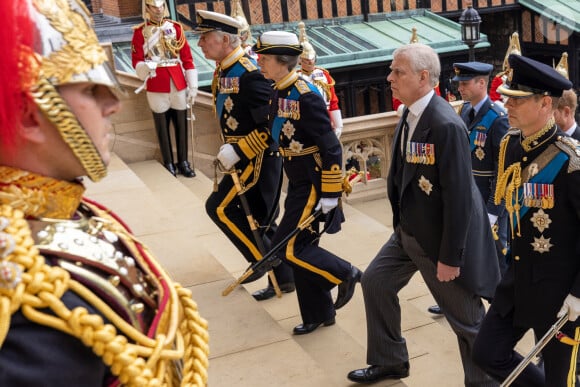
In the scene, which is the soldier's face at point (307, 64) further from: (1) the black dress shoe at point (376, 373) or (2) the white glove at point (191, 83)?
(1) the black dress shoe at point (376, 373)

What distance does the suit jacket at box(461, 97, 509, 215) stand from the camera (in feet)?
18.7

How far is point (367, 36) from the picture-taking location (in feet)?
41.8

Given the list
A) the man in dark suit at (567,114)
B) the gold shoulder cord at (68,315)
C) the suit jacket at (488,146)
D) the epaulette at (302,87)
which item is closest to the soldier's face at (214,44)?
the epaulette at (302,87)

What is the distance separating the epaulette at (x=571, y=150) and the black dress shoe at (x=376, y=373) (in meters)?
1.54

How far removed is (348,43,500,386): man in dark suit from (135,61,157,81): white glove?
4.52 meters

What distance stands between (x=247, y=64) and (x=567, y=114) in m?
2.13

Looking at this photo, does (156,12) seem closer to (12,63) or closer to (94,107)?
(94,107)

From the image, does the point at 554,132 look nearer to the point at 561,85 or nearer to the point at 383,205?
the point at 561,85

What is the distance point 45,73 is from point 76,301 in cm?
42

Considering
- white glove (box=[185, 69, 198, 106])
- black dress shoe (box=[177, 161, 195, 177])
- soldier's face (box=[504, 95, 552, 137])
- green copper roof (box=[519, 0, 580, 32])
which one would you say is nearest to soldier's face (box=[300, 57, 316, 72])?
white glove (box=[185, 69, 198, 106])

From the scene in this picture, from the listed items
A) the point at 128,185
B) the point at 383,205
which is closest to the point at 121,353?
the point at 128,185

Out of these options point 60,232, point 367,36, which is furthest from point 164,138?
point 60,232

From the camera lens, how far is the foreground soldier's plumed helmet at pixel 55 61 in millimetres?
1360

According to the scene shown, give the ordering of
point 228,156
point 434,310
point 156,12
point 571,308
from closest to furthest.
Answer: point 571,308 < point 228,156 < point 434,310 < point 156,12
